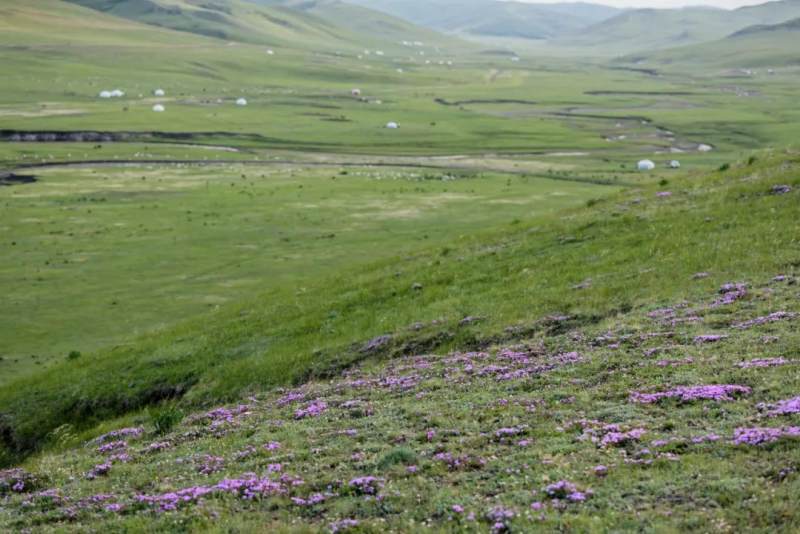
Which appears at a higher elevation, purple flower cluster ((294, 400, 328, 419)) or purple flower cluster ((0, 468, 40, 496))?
purple flower cluster ((294, 400, 328, 419))

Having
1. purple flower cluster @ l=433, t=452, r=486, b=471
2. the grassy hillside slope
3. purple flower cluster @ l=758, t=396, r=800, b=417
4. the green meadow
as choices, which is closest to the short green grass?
the green meadow

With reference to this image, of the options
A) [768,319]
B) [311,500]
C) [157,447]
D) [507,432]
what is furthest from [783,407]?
[157,447]

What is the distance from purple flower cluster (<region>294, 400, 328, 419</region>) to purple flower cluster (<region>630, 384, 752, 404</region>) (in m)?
8.59

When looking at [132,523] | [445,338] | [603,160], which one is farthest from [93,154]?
[132,523]

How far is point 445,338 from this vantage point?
30.4m

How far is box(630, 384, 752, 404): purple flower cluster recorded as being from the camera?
714 inches

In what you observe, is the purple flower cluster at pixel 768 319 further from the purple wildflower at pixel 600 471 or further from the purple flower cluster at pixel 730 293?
the purple wildflower at pixel 600 471

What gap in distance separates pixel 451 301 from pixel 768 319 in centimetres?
1414

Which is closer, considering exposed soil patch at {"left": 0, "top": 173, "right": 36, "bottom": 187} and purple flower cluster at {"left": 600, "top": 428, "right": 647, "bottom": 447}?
purple flower cluster at {"left": 600, "top": 428, "right": 647, "bottom": 447}

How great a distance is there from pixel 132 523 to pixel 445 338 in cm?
1584

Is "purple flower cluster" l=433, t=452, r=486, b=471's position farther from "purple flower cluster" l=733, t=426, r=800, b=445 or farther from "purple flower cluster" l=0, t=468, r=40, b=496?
"purple flower cluster" l=0, t=468, r=40, b=496

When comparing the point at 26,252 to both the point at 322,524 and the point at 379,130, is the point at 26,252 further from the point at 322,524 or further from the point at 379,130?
the point at 379,130

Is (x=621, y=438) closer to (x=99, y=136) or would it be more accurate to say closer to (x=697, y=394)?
(x=697, y=394)

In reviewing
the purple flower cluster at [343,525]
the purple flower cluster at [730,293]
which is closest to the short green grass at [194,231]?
the purple flower cluster at [730,293]
